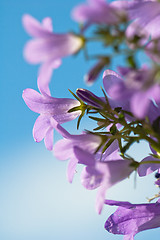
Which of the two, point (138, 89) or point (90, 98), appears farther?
point (90, 98)

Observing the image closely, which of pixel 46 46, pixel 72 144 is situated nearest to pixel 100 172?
pixel 72 144

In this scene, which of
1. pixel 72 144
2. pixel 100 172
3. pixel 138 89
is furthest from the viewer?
pixel 72 144

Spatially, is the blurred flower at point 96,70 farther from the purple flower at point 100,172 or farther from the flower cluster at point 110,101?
the purple flower at point 100,172

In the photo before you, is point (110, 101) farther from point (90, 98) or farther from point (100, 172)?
point (100, 172)

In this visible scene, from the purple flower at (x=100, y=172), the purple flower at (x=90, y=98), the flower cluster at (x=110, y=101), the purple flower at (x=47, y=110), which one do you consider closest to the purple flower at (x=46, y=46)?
the flower cluster at (x=110, y=101)

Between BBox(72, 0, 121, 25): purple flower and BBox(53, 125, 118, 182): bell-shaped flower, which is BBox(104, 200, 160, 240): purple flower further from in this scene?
BBox(72, 0, 121, 25): purple flower

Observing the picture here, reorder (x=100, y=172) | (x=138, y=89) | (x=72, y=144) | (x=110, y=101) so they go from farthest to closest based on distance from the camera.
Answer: (x=110, y=101) < (x=72, y=144) < (x=100, y=172) < (x=138, y=89)
